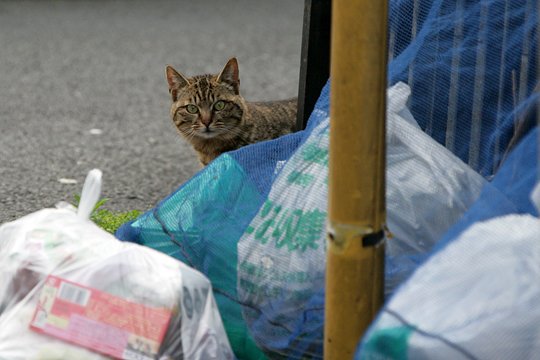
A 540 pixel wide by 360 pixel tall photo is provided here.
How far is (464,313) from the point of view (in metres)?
1.89

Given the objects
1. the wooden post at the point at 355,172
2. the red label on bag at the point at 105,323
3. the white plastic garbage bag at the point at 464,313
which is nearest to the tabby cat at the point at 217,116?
the red label on bag at the point at 105,323

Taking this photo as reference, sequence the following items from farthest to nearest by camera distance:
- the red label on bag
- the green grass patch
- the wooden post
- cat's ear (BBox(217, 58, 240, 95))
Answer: cat's ear (BBox(217, 58, 240, 95)), the green grass patch, the red label on bag, the wooden post

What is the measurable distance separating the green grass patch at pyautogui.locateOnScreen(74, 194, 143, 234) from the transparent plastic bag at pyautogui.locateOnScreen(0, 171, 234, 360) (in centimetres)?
110

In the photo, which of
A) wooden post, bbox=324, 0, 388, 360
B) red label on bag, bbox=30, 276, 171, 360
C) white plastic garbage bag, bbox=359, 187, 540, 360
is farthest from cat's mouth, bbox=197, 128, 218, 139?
white plastic garbage bag, bbox=359, 187, 540, 360

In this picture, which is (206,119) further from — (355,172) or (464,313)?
(464,313)

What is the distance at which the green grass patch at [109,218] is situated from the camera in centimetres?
363

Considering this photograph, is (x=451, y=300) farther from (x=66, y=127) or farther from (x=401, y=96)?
(x=66, y=127)

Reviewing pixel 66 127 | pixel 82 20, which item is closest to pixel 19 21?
pixel 82 20

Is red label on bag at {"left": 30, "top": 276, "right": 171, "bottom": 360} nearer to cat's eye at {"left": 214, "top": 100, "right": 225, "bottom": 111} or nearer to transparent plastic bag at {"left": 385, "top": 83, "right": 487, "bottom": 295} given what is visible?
transparent plastic bag at {"left": 385, "top": 83, "right": 487, "bottom": 295}

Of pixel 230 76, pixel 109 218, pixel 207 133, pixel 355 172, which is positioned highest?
pixel 355 172

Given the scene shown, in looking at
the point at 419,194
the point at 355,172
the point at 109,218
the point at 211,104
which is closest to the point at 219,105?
the point at 211,104

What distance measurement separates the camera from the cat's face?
4.00m

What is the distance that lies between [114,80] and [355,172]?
5087 millimetres

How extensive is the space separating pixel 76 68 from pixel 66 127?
161 cm
